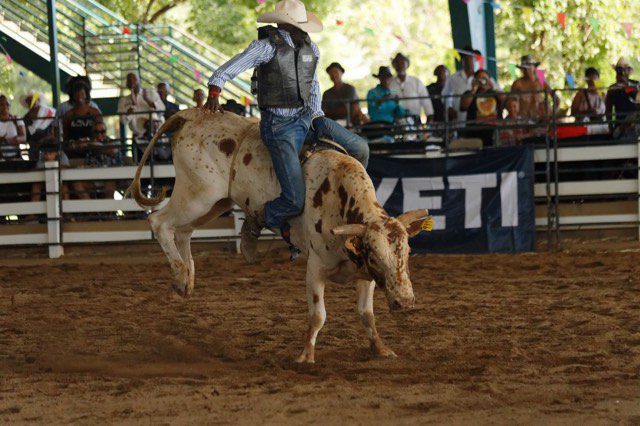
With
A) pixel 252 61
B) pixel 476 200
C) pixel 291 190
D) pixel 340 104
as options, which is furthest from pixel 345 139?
pixel 340 104

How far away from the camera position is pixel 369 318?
7.10 m

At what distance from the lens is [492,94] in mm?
12844

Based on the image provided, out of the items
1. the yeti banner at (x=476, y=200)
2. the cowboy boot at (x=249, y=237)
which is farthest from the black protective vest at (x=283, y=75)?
the yeti banner at (x=476, y=200)

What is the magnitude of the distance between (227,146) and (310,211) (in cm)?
100

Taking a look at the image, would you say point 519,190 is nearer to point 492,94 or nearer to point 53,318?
point 492,94

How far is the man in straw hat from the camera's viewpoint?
7.14 metres

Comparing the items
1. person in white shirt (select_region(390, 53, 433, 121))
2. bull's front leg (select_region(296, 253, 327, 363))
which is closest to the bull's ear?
bull's front leg (select_region(296, 253, 327, 363))

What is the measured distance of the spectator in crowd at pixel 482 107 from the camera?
1368 cm

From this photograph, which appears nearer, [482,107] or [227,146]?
[227,146]

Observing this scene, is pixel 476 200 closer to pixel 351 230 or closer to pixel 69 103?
pixel 69 103

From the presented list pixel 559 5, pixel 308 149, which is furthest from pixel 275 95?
pixel 559 5

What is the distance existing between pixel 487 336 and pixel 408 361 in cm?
107

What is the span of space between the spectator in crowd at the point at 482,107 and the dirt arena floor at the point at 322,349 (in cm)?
230

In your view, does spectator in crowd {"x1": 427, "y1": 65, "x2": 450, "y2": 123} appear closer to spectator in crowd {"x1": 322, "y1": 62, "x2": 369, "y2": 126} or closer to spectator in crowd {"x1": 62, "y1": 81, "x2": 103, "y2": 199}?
spectator in crowd {"x1": 322, "y1": 62, "x2": 369, "y2": 126}
